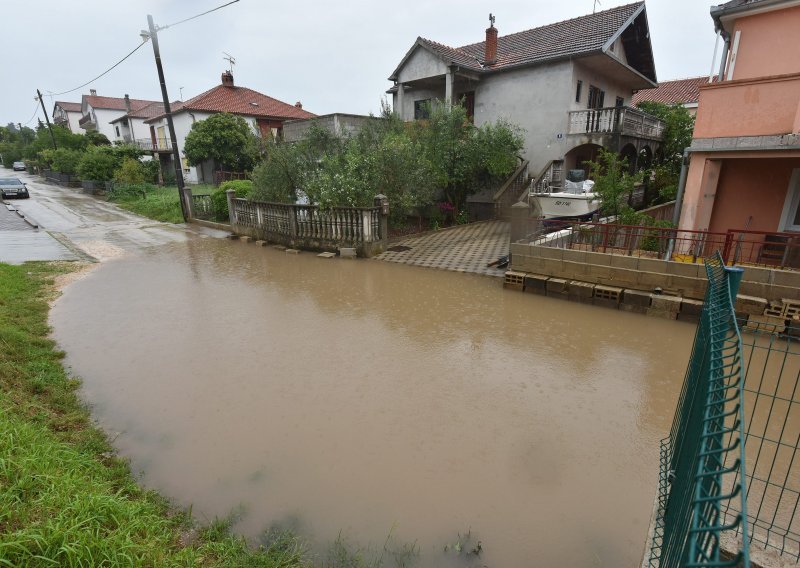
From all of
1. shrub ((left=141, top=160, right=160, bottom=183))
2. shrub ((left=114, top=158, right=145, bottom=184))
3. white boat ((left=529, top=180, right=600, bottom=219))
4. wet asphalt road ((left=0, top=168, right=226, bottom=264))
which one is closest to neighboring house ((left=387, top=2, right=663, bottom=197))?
white boat ((left=529, top=180, right=600, bottom=219))

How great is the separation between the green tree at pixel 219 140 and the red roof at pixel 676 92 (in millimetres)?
23682

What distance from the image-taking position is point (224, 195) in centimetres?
1653

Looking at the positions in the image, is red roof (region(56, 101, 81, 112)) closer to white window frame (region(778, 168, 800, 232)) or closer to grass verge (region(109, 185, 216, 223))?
grass verge (region(109, 185, 216, 223))

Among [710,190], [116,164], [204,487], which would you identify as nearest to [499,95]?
[710,190]

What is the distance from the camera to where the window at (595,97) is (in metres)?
15.6

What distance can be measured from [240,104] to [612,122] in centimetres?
2524

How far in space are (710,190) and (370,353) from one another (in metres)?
7.49

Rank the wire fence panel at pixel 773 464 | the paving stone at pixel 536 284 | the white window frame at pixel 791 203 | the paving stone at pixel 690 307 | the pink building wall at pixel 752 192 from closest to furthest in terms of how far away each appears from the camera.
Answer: the wire fence panel at pixel 773 464
the paving stone at pixel 690 307
the paving stone at pixel 536 284
the white window frame at pixel 791 203
the pink building wall at pixel 752 192

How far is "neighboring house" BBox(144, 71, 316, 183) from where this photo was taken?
27.4m

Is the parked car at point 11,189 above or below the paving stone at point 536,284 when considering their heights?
above

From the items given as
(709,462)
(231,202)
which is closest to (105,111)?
(231,202)

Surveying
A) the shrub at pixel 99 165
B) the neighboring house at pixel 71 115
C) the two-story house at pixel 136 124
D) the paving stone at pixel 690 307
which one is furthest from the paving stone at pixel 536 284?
the neighboring house at pixel 71 115

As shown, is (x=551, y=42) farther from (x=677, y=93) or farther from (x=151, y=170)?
(x=151, y=170)

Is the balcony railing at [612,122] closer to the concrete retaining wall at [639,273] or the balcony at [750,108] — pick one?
the balcony at [750,108]
